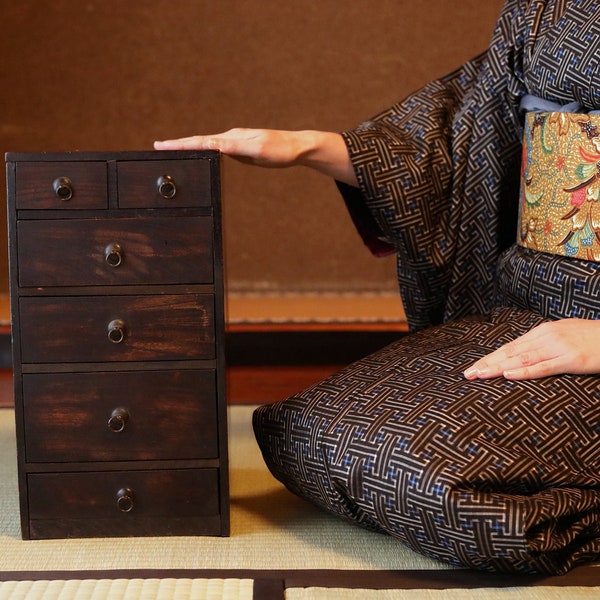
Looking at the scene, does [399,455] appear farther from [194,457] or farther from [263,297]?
[263,297]

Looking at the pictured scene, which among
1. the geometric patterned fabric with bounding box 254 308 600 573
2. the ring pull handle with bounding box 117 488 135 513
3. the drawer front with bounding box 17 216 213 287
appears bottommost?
the ring pull handle with bounding box 117 488 135 513

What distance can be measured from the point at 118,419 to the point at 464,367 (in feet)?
1.82

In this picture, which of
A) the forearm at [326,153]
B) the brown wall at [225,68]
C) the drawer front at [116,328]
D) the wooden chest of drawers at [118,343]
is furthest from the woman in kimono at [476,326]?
the brown wall at [225,68]

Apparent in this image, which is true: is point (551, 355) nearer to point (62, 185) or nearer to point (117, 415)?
point (117, 415)

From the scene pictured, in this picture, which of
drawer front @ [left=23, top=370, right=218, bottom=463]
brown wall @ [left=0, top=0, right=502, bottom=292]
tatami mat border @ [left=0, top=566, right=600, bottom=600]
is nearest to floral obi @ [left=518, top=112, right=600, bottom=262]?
tatami mat border @ [left=0, top=566, right=600, bottom=600]

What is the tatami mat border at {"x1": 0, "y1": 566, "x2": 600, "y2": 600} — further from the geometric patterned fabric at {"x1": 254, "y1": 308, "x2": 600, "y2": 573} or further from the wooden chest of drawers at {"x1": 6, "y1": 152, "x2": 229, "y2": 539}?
the wooden chest of drawers at {"x1": 6, "y1": 152, "x2": 229, "y2": 539}

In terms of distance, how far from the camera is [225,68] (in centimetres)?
355

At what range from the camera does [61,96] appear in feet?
11.6

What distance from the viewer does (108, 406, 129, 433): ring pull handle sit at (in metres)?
1.48

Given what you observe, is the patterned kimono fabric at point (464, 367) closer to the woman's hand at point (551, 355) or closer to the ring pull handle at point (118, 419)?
the woman's hand at point (551, 355)

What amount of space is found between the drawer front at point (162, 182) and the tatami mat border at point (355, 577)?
546mm

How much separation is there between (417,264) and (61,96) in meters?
2.18

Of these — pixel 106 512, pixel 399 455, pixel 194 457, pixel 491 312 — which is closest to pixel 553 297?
pixel 491 312

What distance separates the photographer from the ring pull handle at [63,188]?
143 cm
